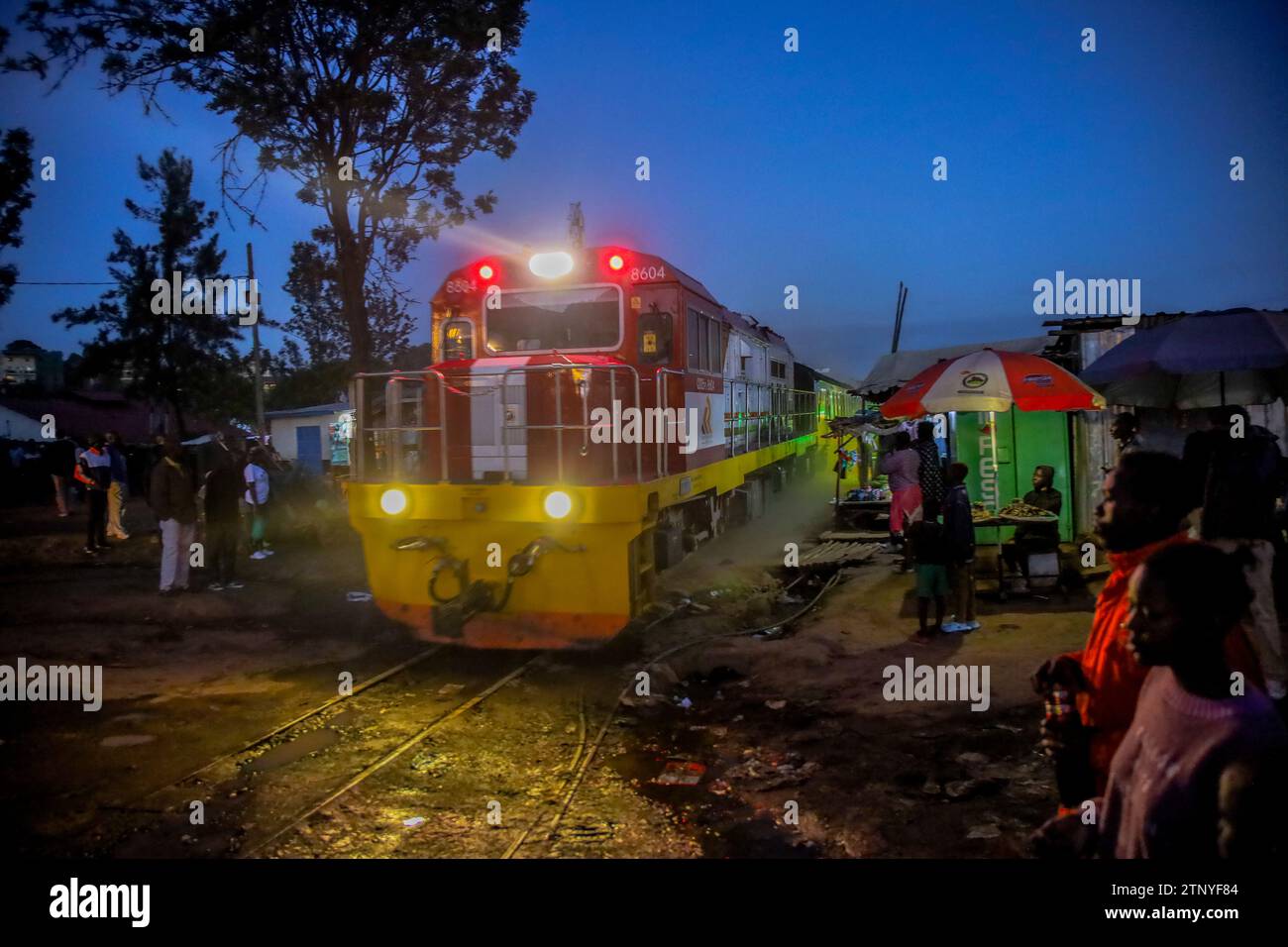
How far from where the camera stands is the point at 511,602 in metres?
7.14

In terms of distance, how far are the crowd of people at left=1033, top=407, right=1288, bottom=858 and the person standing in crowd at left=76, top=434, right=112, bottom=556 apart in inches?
582

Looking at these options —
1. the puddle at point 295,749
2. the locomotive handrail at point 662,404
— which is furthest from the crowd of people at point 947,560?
the puddle at point 295,749

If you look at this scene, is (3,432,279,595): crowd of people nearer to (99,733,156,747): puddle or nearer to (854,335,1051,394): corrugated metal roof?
(99,733,156,747): puddle

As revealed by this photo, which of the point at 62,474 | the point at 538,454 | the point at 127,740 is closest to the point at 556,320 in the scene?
the point at 538,454

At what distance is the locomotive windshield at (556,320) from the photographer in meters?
7.96

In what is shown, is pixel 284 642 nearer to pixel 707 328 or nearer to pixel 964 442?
pixel 707 328

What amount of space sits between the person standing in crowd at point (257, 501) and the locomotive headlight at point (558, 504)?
7537 mm

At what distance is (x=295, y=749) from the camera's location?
5.29 metres

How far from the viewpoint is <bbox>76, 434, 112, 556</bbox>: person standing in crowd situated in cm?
1297

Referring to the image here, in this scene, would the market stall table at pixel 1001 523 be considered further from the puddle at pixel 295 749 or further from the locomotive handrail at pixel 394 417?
the puddle at pixel 295 749

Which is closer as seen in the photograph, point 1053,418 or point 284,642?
point 284,642

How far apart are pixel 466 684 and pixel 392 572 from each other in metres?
1.56

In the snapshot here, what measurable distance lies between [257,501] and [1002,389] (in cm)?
1089

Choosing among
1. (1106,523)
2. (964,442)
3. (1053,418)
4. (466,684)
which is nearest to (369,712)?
(466,684)
